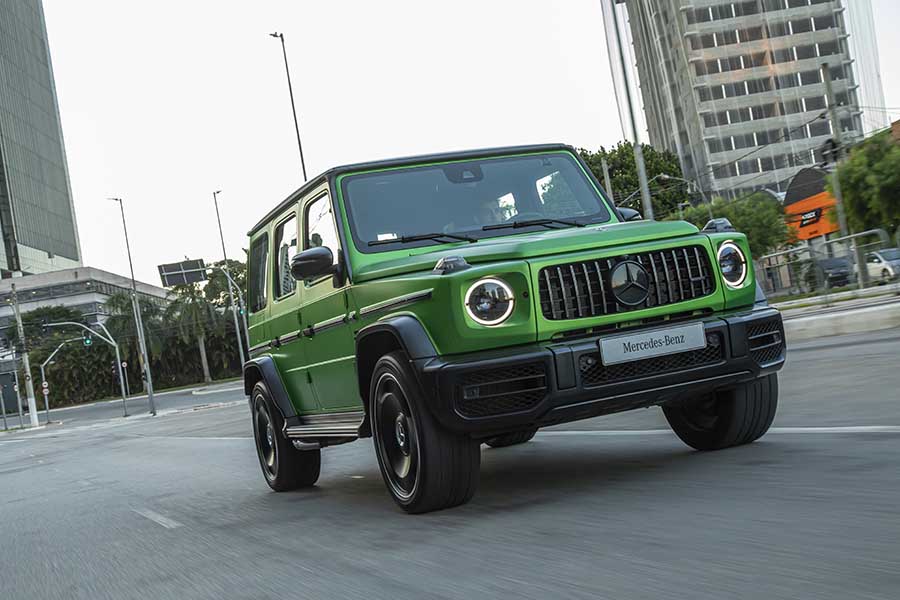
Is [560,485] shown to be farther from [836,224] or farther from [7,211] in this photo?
[7,211]

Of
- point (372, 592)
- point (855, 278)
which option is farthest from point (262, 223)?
point (855, 278)

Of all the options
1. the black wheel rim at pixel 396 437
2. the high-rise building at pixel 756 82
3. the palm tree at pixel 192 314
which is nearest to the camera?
the black wheel rim at pixel 396 437

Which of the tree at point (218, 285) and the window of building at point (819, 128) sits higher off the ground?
the window of building at point (819, 128)

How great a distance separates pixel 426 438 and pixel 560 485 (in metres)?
1.18

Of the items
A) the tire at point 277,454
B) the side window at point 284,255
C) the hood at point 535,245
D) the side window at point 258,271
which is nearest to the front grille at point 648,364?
the hood at point 535,245

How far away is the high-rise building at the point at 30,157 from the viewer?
12488 centimetres

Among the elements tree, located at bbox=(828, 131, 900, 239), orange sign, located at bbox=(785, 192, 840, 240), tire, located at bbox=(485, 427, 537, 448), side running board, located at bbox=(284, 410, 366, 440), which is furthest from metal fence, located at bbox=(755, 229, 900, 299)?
orange sign, located at bbox=(785, 192, 840, 240)

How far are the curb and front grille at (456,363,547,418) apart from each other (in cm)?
1060

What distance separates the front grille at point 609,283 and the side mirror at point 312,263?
151 cm

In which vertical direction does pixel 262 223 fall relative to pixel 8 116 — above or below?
below

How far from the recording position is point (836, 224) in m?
41.9

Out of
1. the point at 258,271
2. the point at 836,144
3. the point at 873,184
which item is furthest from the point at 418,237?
the point at 873,184

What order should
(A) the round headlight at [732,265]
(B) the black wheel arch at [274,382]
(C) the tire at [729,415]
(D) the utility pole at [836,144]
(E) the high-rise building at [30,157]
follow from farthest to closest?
(E) the high-rise building at [30,157] → (D) the utility pole at [836,144] → (B) the black wheel arch at [274,382] → (C) the tire at [729,415] → (A) the round headlight at [732,265]

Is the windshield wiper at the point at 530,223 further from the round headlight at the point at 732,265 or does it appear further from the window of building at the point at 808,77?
the window of building at the point at 808,77
